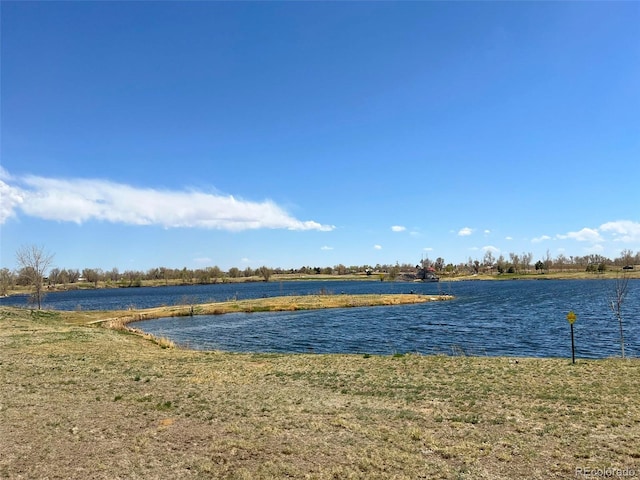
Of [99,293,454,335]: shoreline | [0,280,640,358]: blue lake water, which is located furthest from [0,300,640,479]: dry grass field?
[99,293,454,335]: shoreline

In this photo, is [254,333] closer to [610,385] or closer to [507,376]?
[507,376]

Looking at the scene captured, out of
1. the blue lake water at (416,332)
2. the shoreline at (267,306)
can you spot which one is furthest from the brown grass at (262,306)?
the blue lake water at (416,332)

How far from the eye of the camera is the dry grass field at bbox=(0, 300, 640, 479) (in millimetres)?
7609

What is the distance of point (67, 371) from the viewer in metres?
16.2

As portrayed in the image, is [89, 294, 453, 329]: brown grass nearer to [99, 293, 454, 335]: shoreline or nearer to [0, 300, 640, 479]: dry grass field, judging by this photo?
[99, 293, 454, 335]: shoreline

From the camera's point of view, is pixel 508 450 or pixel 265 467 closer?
pixel 265 467

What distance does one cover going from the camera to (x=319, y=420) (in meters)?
10.1

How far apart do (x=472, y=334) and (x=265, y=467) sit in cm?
3363

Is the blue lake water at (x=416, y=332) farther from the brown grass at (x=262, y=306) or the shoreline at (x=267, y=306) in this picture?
the brown grass at (x=262, y=306)

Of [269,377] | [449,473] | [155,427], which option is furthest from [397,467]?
[269,377]

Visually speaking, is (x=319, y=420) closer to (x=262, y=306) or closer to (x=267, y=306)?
(x=267, y=306)

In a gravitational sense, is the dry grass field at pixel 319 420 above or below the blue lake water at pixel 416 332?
above

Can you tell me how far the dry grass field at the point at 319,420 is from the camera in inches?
300

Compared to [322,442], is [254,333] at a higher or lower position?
lower
